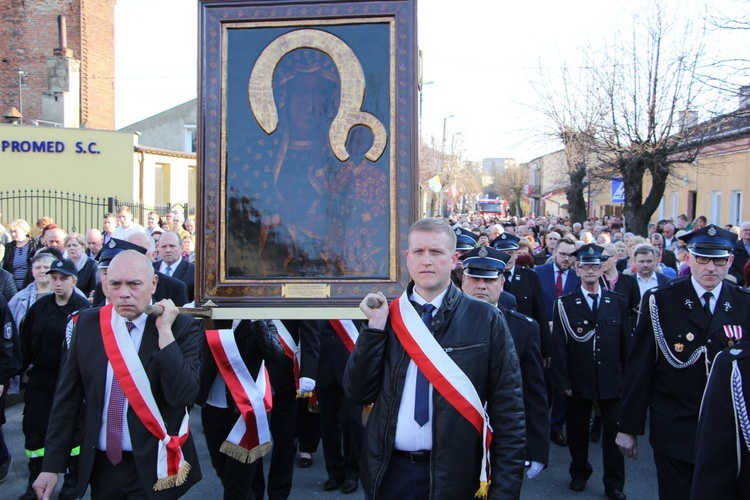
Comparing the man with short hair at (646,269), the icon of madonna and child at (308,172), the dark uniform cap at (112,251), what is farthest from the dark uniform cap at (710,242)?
the man with short hair at (646,269)

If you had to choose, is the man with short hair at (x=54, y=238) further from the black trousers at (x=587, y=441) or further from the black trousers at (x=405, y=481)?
the black trousers at (x=405, y=481)

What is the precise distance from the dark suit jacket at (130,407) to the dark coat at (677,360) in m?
2.85

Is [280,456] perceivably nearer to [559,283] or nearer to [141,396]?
[141,396]

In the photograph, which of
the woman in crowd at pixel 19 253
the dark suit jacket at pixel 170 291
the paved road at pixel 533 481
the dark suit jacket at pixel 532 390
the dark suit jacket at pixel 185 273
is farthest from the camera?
the woman in crowd at pixel 19 253

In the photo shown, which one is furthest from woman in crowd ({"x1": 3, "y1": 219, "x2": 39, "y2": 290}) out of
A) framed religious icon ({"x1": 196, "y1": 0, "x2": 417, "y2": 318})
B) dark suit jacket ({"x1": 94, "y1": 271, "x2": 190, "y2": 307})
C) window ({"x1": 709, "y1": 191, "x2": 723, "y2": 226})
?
window ({"x1": 709, "y1": 191, "x2": 723, "y2": 226})

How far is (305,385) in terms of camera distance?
5.93m

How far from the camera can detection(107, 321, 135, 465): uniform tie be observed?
3865mm

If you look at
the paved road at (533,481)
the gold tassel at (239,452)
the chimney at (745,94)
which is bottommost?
the paved road at (533,481)

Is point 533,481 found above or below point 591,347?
below

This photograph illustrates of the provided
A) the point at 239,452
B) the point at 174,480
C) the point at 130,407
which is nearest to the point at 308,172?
the point at 130,407

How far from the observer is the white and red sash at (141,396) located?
12.6ft

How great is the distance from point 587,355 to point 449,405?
13.2ft

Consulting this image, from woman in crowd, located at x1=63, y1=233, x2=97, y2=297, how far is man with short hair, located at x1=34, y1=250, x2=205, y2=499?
5044 millimetres

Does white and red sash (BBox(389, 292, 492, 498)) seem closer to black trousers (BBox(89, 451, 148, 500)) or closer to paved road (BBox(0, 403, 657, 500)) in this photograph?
black trousers (BBox(89, 451, 148, 500))
